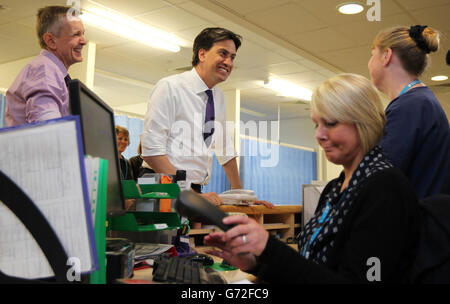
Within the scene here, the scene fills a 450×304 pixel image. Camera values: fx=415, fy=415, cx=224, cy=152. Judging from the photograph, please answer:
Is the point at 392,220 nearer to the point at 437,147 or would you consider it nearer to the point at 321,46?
the point at 437,147

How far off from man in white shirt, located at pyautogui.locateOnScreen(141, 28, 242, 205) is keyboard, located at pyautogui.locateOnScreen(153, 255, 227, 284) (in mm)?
695

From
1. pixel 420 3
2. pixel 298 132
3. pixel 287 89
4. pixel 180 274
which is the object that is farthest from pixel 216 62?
pixel 298 132

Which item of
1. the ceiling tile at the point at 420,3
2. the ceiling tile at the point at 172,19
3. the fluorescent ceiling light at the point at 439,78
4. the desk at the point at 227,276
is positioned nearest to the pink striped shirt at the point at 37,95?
the desk at the point at 227,276

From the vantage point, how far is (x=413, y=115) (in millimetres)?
1385

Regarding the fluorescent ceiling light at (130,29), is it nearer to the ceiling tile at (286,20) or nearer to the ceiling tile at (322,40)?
the ceiling tile at (286,20)

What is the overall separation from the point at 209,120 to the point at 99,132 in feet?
3.52

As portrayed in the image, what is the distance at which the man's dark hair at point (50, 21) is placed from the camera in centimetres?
151

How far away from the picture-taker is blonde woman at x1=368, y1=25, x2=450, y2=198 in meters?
1.35

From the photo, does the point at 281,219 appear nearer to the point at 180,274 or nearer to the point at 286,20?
the point at 180,274

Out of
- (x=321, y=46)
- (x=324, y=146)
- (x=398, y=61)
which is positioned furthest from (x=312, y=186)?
(x=321, y=46)

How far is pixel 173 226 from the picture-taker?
1.29 metres

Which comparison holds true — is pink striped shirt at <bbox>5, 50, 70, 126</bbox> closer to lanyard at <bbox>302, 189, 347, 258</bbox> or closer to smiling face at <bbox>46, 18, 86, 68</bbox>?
smiling face at <bbox>46, 18, 86, 68</bbox>

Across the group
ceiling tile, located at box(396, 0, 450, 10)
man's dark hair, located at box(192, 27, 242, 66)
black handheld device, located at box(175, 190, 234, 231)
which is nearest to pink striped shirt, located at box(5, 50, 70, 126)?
black handheld device, located at box(175, 190, 234, 231)

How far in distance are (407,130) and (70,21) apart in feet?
4.10
